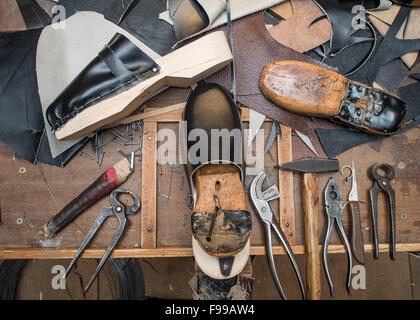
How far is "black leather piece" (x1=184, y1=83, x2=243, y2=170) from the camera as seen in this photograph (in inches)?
40.9

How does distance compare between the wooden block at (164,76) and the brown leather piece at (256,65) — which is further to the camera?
the brown leather piece at (256,65)

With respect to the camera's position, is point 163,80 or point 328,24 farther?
point 328,24

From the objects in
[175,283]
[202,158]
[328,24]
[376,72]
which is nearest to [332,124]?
[376,72]

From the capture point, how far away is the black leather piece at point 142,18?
1.19 meters

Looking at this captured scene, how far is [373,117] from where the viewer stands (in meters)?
1.11

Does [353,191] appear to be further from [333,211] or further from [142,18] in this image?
[142,18]

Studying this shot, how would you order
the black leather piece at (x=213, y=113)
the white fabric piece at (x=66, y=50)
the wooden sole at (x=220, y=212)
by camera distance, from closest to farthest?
the wooden sole at (x=220, y=212) < the black leather piece at (x=213, y=113) < the white fabric piece at (x=66, y=50)

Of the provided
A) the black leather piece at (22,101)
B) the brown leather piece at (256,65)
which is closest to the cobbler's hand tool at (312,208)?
the brown leather piece at (256,65)

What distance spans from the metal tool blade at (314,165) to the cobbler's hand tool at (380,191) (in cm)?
18

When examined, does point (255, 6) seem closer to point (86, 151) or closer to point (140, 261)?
point (86, 151)

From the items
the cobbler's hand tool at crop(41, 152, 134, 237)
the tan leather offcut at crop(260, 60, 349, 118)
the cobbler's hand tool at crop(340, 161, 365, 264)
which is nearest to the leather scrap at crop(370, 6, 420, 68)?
the tan leather offcut at crop(260, 60, 349, 118)

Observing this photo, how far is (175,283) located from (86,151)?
91 centimetres

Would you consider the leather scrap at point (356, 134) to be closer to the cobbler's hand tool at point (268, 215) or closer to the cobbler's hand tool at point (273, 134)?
the cobbler's hand tool at point (273, 134)

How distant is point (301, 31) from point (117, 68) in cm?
74
